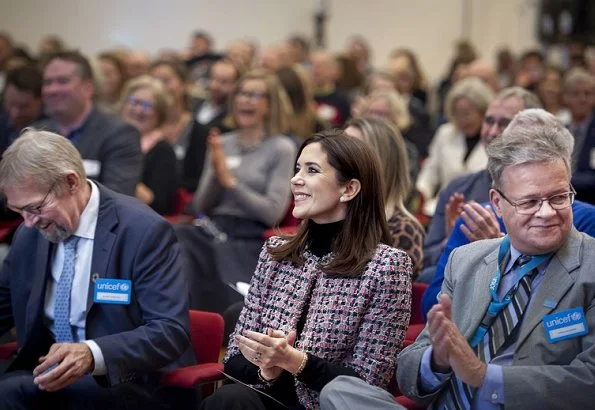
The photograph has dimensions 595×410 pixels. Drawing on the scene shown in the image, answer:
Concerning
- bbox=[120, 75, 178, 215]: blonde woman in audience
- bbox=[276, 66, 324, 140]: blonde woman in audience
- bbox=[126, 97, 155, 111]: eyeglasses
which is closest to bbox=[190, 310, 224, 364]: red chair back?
bbox=[120, 75, 178, 215]: blonde woman in audience

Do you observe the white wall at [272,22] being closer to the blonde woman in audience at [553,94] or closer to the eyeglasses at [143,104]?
the blonde woman in audience at [553,94]

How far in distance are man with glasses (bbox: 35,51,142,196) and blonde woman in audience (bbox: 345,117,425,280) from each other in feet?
5.22

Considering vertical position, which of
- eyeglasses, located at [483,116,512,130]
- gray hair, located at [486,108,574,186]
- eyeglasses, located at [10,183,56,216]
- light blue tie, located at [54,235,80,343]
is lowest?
light blue tie, located at [54,235,80,343]

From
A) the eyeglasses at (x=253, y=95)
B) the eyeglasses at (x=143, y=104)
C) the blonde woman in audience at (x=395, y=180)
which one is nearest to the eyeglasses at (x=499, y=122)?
the blonde woman in audience at (x=395, y=180)

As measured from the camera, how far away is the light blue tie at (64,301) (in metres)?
3.23

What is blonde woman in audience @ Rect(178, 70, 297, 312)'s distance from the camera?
5176 mm

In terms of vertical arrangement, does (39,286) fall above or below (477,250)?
below

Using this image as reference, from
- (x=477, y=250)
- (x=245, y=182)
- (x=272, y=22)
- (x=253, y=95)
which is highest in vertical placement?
(x=272, y=22)

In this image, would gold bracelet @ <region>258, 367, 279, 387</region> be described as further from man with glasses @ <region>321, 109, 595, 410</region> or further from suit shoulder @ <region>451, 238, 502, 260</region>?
suit shoulder @ <region>451, 238, 502, 260</region>

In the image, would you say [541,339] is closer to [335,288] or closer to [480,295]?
[480,295]

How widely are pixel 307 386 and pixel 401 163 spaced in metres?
1.37

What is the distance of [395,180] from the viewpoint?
3846 mm

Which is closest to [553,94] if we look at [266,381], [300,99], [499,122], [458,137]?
[300,99]

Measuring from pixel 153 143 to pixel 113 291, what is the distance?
3.11 m
